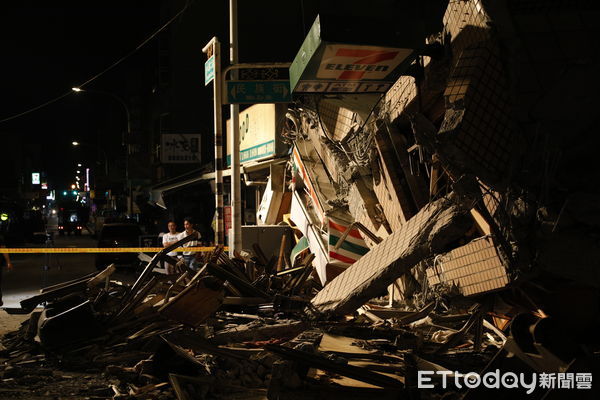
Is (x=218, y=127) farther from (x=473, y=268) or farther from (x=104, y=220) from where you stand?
(x=104, y=220)

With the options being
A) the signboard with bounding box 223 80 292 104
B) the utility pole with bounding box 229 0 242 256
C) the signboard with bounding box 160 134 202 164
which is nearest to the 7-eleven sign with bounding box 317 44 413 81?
the signboard with bounding box 223 80 292 104

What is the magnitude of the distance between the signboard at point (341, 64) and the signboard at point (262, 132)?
7.19 metres

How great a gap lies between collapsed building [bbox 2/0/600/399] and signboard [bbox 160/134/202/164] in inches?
399

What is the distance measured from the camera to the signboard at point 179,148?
18859mm

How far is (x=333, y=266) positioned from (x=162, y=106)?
27112mm

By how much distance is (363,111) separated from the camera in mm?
9680

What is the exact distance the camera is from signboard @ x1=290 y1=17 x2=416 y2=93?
22.6 feet

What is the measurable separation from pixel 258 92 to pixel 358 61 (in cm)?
504

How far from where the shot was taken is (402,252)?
6750 mm

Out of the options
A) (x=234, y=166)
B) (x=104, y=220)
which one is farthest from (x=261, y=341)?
(x=104, y=220)

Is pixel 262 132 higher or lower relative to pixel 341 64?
higher

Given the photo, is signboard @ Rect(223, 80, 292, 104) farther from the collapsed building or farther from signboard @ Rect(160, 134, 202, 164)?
signboard @ Rect(160, 134, 202, 164)

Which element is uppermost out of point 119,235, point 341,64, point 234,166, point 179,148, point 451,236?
point 179,148

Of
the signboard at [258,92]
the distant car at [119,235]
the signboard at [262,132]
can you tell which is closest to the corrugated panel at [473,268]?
the signboard at [258,92]
